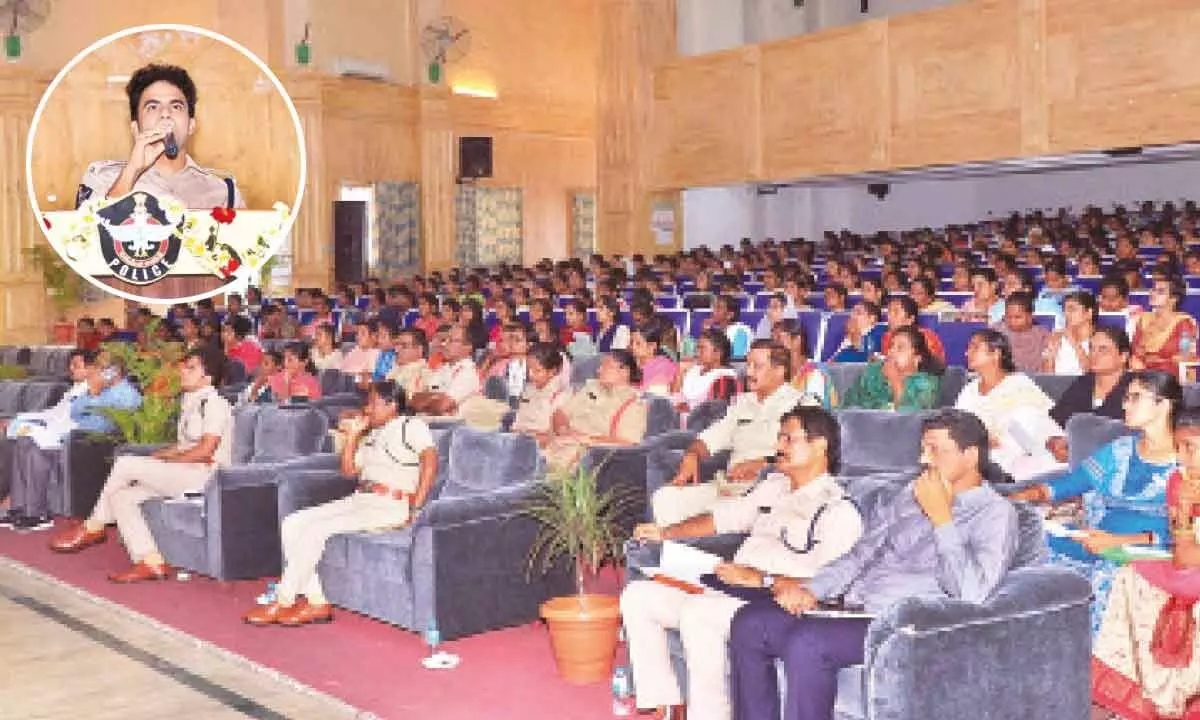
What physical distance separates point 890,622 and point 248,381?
285 inches

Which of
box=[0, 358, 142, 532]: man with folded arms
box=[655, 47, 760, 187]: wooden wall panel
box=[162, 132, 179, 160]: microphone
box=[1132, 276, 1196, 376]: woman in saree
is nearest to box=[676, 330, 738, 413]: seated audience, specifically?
box=[1132, 276, 1196, 376]: woman in saree

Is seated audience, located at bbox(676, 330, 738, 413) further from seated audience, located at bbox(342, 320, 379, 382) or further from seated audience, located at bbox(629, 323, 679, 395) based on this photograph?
seated audience, located at bbox(342, 320, 379, 382)

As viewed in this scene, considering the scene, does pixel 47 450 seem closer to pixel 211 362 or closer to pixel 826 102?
pixel 211 362

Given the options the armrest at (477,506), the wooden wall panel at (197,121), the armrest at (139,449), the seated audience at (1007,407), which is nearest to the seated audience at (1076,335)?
the seated audience at (1007,407)

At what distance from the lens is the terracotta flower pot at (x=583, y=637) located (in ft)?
15.6

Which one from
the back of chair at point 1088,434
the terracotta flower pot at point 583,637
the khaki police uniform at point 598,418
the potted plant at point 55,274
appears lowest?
the terracotta flower pot at point 583,637

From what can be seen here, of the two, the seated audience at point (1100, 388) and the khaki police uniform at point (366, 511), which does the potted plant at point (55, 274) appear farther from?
the seated audience at point (1100, 388)

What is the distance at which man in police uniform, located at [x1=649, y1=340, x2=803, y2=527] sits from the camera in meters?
5.57

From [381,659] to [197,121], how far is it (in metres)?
13.7

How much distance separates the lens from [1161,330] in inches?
288

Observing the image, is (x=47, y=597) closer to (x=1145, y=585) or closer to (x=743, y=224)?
(x=1145, y=585)

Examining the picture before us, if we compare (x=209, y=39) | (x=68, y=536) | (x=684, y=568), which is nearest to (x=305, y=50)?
(x=209, y=39)

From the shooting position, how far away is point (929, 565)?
3.80m

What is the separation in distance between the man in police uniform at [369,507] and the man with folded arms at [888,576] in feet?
7.49
